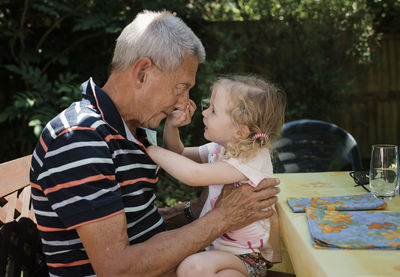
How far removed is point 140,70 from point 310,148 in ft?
6.85

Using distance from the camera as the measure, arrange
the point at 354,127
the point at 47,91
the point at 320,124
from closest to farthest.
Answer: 1. the point at 320,124
2. the point at 47,91
3. the point at 354,127

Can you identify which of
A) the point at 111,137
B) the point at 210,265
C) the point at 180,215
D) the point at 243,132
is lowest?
the point at 180,215

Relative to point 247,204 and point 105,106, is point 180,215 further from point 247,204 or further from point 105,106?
point 105,106

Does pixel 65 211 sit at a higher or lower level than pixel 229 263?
higher

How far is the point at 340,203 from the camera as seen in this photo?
169cm

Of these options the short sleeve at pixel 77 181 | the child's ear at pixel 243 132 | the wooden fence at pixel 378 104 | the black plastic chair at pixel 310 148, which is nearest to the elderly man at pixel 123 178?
the short sleeve at pixel 77 181

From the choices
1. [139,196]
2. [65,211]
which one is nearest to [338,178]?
[139,196]

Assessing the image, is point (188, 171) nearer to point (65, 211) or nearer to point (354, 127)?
point (65, 211)

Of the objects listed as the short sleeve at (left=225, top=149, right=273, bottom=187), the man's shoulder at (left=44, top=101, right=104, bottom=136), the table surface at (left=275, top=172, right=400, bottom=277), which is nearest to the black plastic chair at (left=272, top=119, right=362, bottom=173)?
Answer: the table surface at (left=275, top=172, right=400, bottom=277)

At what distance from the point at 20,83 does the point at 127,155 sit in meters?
4.12

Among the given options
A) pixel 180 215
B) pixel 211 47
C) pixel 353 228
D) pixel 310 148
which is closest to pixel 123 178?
pixel 180 215

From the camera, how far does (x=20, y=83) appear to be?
5.22 metres

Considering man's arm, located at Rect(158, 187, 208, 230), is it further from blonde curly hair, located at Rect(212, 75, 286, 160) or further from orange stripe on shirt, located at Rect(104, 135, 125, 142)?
orange stripe on shirt, located at Rect(104, 135, 125, 142)

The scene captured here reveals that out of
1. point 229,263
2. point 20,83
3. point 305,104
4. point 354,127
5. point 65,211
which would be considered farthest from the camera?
point 354,127
